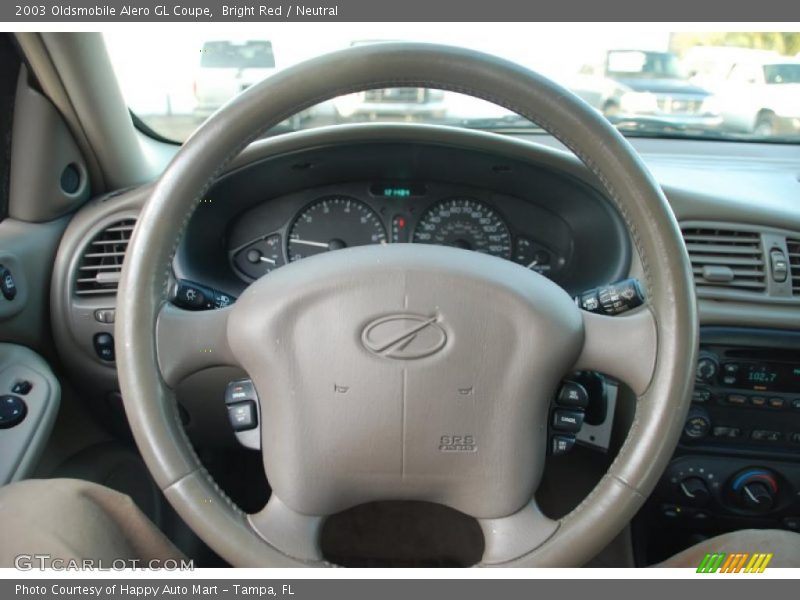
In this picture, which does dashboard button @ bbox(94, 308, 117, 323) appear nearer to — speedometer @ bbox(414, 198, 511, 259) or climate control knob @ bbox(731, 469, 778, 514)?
speedometer @ bbox(414, 198, 511, 259)

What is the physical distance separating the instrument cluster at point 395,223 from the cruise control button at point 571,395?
0.72 m

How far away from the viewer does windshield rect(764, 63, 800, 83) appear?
87.7 inches

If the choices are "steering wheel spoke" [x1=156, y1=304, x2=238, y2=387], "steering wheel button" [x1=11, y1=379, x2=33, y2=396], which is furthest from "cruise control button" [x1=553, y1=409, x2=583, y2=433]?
"steering wheel button" [x1=11, y1=379, x2=33, y2=396]

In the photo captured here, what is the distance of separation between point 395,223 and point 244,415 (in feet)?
2.78

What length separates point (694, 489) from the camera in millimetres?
1946

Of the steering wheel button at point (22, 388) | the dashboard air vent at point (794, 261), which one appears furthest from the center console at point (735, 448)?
the steering wheel button at point (22, 388)

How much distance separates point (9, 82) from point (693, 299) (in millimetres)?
1638

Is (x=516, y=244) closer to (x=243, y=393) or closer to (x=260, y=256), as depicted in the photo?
(x=260, y=256)

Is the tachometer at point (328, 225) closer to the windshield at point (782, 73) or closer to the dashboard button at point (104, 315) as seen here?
the dashboard button at point (104, 315)

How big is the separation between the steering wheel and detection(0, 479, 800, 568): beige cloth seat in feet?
0.56

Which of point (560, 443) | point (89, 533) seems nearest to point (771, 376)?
point (560, 443)

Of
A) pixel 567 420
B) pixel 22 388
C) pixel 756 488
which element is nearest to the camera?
pixel 567 420

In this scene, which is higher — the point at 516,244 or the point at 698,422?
the point at 516,244

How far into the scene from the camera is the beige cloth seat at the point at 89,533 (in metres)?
1.13
